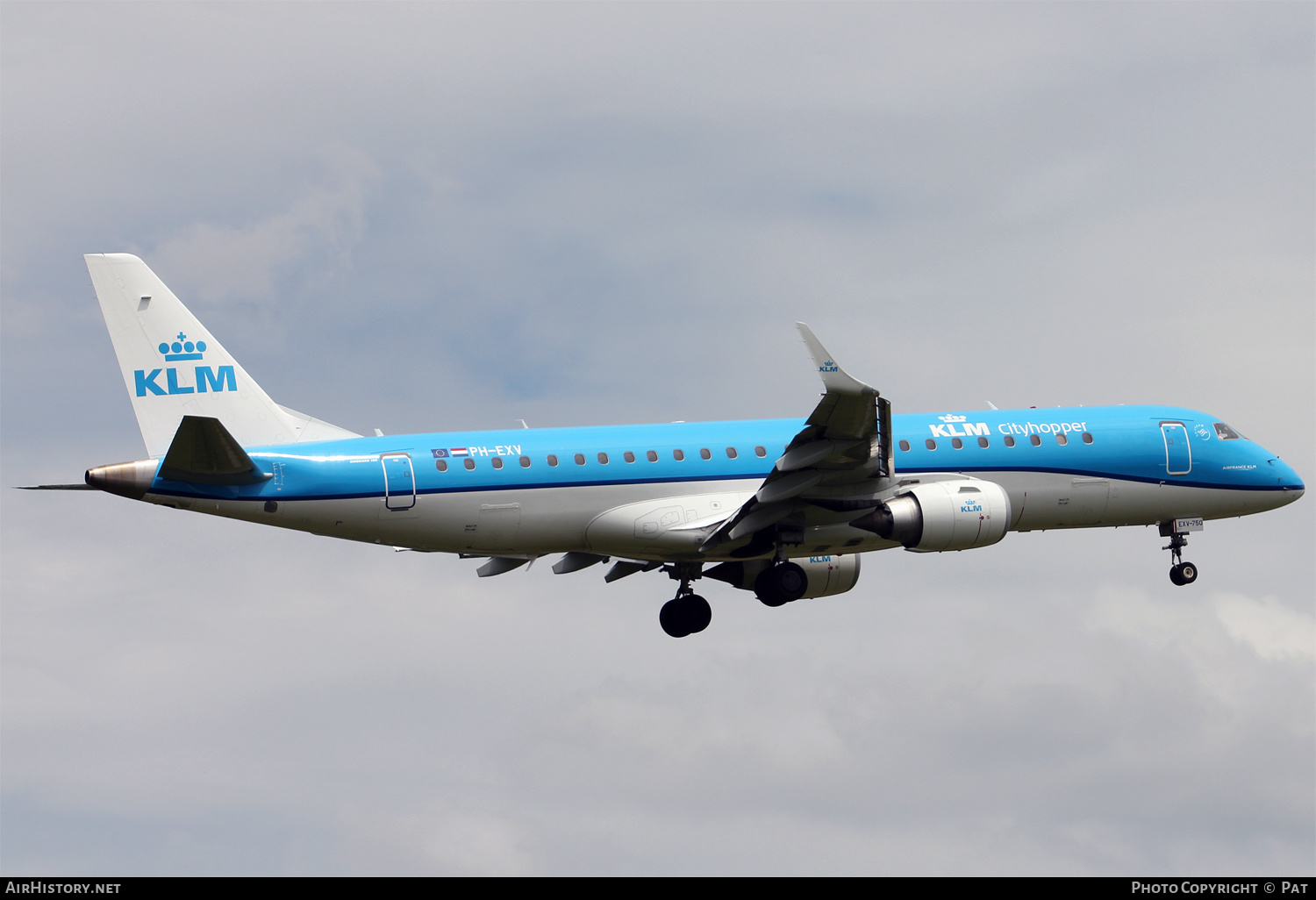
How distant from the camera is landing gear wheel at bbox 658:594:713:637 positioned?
149 feet

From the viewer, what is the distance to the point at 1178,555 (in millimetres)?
46750

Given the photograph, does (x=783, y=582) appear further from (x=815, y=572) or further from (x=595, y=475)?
(x=595, y=475)

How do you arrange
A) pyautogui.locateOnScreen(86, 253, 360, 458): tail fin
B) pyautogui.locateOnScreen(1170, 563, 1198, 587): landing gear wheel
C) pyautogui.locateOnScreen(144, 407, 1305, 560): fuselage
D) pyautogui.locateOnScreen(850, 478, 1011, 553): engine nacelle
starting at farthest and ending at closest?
pyautogui.locateOnScreen(1170, 563, 1198, 587): landing gear wheel
pyautogui.locateOnScreen(850, 478, 1011, 553): engine nacelle
pyautogui.locateOnScreen(86, 253, 360, 458): tail fin
pyautogui.locateOnScreen(144, 407, 1305, 560): fuselage

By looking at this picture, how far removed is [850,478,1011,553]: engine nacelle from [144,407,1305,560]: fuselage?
82 cm

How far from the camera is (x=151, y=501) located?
36.5m

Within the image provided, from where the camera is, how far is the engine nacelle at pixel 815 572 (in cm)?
4528

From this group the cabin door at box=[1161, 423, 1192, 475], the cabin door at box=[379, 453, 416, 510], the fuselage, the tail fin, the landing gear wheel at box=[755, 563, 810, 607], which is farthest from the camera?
the cabin door at box=[1161, 423, 1192, 475]

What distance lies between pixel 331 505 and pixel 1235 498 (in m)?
26.1

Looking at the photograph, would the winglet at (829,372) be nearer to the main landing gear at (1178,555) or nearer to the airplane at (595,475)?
the airplane at (595,475)

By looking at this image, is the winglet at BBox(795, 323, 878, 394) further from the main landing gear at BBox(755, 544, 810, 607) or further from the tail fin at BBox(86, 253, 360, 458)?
the tail fin at BBox(86, 253, 360, 458)

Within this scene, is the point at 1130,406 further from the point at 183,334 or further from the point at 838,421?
the point at 183,334

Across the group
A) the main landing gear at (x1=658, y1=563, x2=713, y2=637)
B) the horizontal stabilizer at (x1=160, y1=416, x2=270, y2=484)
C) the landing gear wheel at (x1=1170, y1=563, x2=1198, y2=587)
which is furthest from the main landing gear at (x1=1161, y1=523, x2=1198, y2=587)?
the horizontal stabilizer at (x1=160, y1=416, x2=270, y2=484)

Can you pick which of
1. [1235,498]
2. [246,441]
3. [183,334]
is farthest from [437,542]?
[1235,498]

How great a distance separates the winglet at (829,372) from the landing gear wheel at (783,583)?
7878mm
